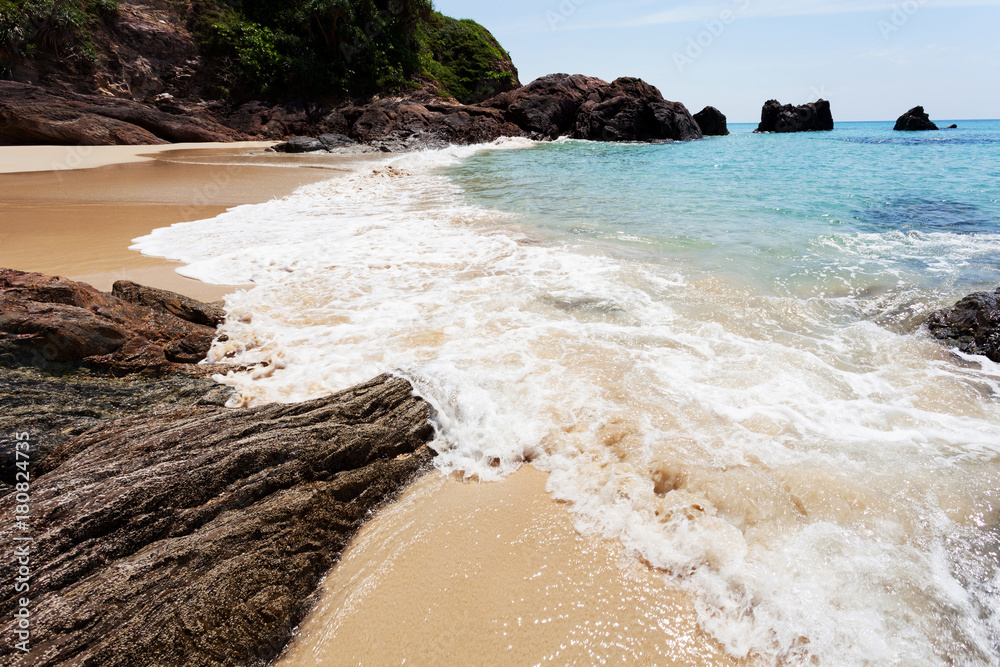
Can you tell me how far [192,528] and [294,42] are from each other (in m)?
33.3

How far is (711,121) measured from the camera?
149 ft

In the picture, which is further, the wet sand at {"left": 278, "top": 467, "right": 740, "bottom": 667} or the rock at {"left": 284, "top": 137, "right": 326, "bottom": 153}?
the rock at {"left": 284, "top": 137, "right": 326, "bottom": 153}

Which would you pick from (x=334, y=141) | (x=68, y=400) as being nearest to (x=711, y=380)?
(x=68, y=400)

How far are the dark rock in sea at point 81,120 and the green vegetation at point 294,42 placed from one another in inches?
171

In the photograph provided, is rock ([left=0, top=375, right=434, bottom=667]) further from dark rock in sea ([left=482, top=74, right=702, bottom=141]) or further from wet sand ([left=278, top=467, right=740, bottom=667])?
dark rock in sea ([left=482, top=74, right=702, bottom=141])

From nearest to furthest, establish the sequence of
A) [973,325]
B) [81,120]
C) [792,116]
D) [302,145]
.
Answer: [973,325] < [81,120] < [302,145] < [792,116]

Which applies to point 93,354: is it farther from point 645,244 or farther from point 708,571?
point 645,244

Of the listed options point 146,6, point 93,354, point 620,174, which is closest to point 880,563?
point 93,354

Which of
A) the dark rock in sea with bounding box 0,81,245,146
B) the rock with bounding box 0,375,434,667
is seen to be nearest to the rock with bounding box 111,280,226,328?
the rock with bounding box 0,375,434,667

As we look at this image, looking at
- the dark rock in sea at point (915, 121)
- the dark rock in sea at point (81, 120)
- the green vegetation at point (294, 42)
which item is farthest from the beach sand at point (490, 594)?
the dark rock in sea at point (915, 121)

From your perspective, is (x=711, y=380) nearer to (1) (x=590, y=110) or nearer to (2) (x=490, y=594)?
(2) (x=490, y=594)

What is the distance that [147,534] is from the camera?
184 cm

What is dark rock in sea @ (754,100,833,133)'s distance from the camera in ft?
170

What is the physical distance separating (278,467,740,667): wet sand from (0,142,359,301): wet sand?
3.99 metres
